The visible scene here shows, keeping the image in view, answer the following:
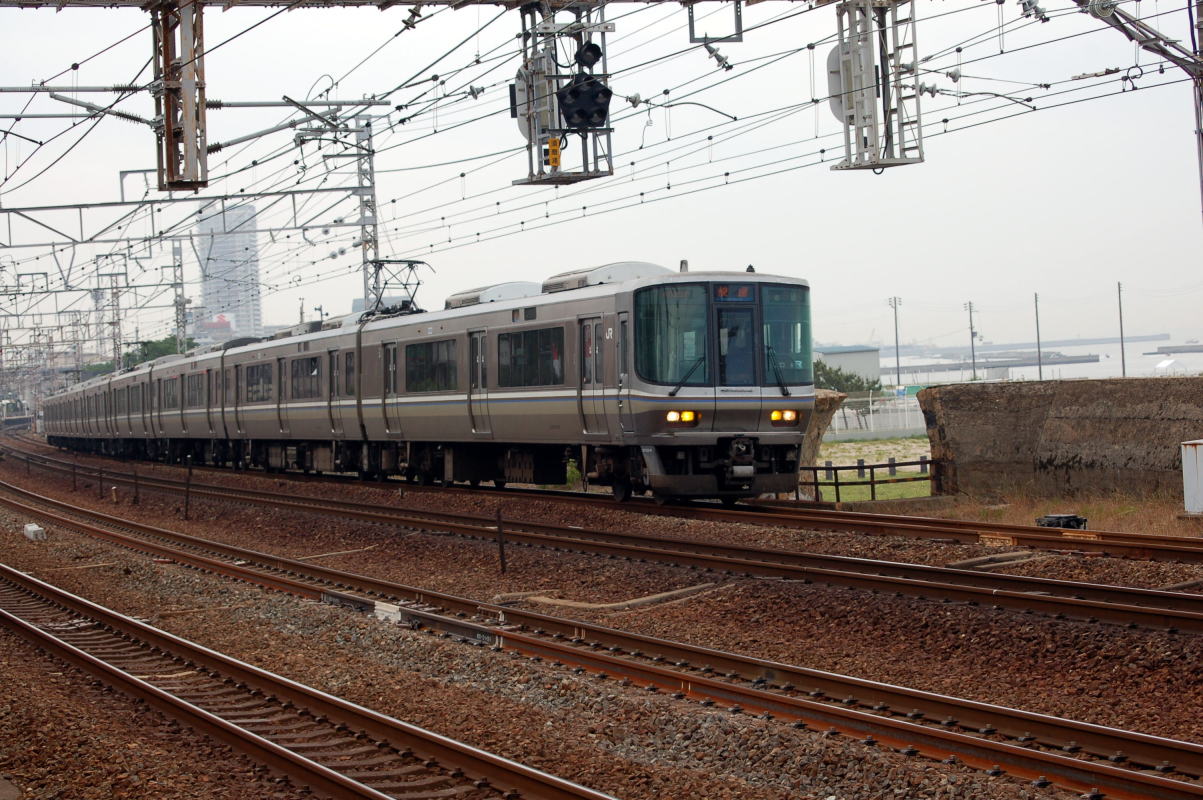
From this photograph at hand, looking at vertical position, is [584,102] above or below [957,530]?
above

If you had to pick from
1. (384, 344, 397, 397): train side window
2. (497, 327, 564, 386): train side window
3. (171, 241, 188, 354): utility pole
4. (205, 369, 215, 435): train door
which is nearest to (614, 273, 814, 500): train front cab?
(497, 327, 564, 386): train side window

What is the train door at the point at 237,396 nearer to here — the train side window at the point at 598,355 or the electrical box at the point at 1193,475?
the train side window at the point at 598,355

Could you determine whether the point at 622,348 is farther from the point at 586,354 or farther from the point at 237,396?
the point at 237,396

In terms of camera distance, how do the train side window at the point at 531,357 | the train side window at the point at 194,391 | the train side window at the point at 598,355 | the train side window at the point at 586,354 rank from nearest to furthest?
1. the train side window at the point at 598,355
2. the train side window at the point at 586,354
3. the train side window at the point at 531,357
4. the train side window at the point at 194,391

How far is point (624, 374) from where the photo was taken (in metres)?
15.9

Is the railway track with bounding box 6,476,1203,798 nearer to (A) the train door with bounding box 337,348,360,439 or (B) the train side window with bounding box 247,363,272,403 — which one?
(A) the train door with bounding box 337,348,360,439

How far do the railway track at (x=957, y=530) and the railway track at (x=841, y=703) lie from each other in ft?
15.7

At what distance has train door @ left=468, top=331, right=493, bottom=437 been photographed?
757 inches

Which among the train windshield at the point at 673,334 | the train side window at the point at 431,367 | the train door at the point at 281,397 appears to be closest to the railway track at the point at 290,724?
the train windshield at the point at 673,334

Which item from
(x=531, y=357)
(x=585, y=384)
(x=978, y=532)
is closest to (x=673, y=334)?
(x=585, y=384)

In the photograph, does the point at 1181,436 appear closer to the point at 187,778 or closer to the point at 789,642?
the point at 789,642

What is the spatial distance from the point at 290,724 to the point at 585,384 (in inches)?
370

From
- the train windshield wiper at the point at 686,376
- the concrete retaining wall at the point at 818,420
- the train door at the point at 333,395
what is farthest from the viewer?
the train door at the point at 333,395

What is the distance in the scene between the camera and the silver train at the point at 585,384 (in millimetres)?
15859
